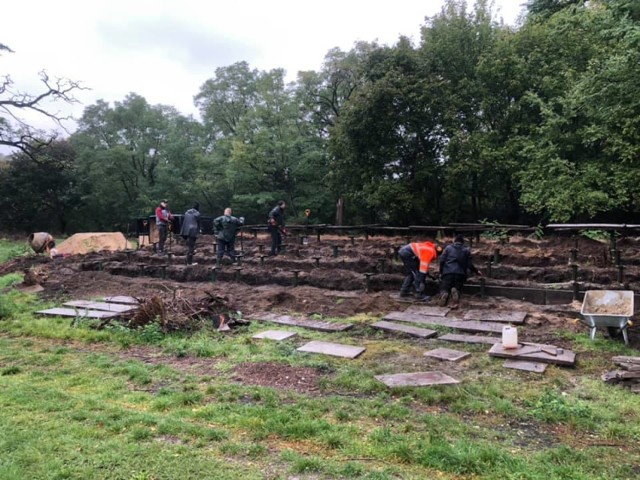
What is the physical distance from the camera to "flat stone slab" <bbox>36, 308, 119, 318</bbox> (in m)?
8.02

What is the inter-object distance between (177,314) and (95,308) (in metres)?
2.52

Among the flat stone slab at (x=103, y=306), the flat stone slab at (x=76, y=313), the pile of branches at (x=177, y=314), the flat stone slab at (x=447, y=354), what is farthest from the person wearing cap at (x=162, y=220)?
the flat stone slab at (x=447, y=354)

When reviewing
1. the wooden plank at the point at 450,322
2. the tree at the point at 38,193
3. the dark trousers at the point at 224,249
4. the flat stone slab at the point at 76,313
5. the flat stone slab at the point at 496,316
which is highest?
the tree at the point at 38,193

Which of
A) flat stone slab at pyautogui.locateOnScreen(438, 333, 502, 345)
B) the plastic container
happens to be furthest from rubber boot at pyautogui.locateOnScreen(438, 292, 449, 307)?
the plastic container

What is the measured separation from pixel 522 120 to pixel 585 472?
1867 cm

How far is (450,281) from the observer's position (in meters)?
8.59

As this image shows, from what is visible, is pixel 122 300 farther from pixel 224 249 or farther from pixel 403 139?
pixel 403 139

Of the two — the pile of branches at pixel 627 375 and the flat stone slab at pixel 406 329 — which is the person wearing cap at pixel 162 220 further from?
the pile of branches at pixel 627 375

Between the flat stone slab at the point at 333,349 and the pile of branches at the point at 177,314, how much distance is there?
177cm

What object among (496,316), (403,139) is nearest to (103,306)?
(496,316)

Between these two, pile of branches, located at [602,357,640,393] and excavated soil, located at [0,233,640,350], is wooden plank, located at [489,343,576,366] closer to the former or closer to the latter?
pile of branches, located at [602,357,640,393]

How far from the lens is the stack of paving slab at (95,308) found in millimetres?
8133

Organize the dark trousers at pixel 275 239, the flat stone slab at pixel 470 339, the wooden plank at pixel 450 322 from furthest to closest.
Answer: the dark trousers at pixel 275 239 < the wooden plank at pixel 450 322 < the flat stone slab at pixel 470 339

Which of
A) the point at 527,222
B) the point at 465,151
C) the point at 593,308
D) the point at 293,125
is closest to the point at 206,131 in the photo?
the point at 293,125
